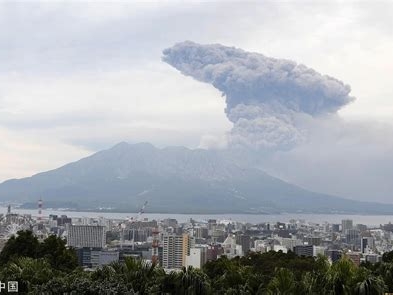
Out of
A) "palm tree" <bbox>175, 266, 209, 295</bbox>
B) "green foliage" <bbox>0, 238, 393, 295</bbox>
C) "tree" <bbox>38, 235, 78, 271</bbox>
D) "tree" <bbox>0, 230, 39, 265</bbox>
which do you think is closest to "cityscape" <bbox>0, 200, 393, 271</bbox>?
"tree" <bbox>0, 230, 39, 265</bbox>

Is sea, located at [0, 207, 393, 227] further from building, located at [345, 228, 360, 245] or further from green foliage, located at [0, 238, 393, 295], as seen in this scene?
green foliage, located at [0, 238, 393, 295]

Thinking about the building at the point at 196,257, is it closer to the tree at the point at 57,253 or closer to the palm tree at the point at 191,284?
the tree at the point at 57,253

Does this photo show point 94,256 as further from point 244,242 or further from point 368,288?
point 368,288

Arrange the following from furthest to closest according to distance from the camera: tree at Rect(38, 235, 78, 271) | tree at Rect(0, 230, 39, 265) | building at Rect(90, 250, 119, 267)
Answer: building at Rect(90, 250, 119, 267)
tree at Rect(0, 230, 39, 265)
tree at Rect(38, 235, 78, 271)

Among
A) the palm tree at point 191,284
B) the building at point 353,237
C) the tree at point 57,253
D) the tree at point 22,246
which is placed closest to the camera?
the palm tree at point 191,284

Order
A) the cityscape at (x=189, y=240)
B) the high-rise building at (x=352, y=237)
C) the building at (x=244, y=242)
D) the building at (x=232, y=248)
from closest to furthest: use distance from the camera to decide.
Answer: the cityscape at (x=189, y=240) → the building at (x=232, y=248) → the building at (x=244, y=242) → the high-rise building at (x=352, y=237)

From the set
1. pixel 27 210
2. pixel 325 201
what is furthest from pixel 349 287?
pixel 325 201

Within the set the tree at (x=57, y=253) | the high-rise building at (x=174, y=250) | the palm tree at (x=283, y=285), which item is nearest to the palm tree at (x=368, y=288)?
the palm tree at (x=283, y=285)

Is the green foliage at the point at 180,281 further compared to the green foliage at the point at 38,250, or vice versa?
the green foliage at the point at 38,250

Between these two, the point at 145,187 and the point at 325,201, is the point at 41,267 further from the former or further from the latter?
the point at 325,201

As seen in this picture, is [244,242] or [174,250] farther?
[244,242]

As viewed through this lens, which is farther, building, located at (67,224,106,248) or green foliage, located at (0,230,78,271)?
building, located at (67,224,106,248)

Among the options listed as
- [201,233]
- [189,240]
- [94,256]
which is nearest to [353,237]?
[201,233]

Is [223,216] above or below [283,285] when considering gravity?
below
